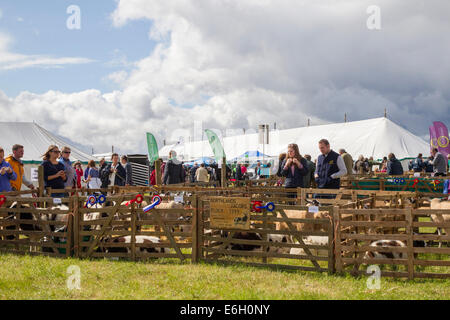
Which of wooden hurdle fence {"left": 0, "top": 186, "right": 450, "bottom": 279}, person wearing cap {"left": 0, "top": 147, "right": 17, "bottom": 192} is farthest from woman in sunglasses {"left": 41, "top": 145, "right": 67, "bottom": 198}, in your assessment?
wooden hurdle fence {"left": 0, "top": 186, "right": 450, "bottom": 279}

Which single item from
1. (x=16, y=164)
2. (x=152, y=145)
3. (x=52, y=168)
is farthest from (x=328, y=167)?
(x=152, y=145)

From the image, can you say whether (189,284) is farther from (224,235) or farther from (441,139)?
(441,139)

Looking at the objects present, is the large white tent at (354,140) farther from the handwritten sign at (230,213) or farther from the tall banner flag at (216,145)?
the handwritten sign at (230,213)

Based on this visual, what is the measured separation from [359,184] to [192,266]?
8597 millimetres

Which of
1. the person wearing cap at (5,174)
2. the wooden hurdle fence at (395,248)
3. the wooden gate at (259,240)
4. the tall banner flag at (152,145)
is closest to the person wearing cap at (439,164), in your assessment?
the wooden gate at (259,240)

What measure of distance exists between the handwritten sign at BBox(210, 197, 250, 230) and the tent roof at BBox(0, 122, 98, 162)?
67.7ft

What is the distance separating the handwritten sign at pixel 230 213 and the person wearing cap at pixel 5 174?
468 cm

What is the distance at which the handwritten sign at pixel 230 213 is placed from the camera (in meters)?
7.13

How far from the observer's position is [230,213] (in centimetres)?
723

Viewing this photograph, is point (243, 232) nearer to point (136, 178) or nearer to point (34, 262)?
point (34, 262)

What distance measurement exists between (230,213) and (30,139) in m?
22.6

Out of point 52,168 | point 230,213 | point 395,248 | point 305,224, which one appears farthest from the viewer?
point 52,168

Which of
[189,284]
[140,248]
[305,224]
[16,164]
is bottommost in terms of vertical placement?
[189,284]

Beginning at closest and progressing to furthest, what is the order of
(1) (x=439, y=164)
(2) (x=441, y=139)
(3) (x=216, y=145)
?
1. (1) (x=439, y=164)
2. (3) (x=216, y=145)
3. (2) (x=441, y=139)
